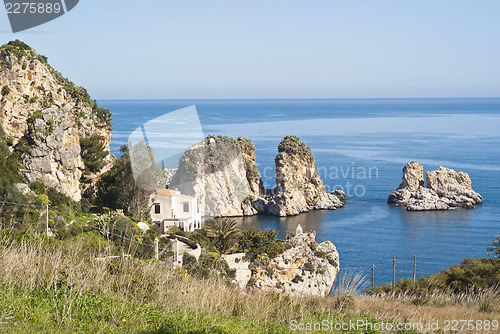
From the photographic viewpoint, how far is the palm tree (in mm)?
23250

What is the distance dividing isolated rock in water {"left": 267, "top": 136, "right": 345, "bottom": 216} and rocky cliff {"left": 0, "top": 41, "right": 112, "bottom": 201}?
32.6 metres

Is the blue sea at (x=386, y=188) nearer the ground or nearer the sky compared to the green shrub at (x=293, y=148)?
nearer the ground

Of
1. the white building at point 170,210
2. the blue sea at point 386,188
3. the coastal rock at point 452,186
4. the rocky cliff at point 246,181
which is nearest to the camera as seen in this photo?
the white building at point 170,210

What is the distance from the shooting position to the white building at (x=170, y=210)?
2880 centimetres

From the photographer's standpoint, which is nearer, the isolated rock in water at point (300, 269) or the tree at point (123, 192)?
the isolated rock in water at point (300, 269)

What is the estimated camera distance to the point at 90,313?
4055 mm

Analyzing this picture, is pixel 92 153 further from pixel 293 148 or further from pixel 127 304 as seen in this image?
pixel 293 148

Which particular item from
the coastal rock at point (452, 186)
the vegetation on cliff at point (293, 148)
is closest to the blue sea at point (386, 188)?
the coastal rock at point (452, 186)

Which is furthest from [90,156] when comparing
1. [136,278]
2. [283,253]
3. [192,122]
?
[136,278]

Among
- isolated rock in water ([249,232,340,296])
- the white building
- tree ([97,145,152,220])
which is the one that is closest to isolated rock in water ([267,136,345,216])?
the white building

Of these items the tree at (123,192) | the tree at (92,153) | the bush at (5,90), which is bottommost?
the tree at (123,192)

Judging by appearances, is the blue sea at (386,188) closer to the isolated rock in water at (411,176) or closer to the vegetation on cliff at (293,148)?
the isolated rock in water at (411,176)

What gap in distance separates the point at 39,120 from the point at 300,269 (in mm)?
14690

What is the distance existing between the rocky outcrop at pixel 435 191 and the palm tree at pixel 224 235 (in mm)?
36332
